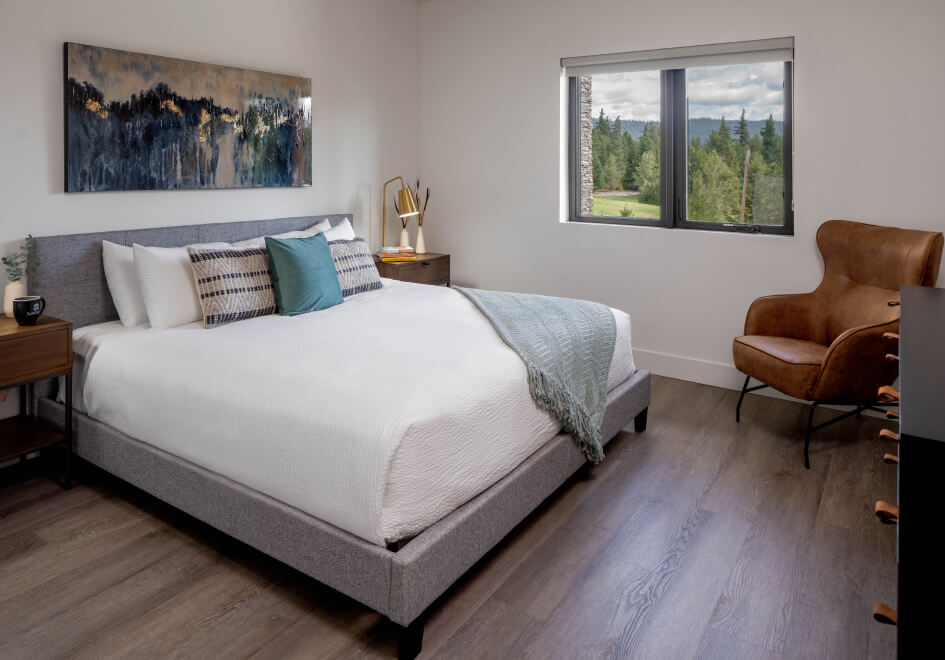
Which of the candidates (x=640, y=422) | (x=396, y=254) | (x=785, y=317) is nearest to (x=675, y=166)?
(x=785, y=317)

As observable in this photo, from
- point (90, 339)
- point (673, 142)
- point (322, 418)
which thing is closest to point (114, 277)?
point (90, 339)

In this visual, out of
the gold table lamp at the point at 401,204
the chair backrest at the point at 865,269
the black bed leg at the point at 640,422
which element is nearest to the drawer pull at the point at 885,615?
the chair backrest at the point at 865,269

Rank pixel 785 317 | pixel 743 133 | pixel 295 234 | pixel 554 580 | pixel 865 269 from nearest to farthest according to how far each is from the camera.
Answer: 1. pixel 554 580
2. pixel 865 269
3. pixel 785 317
4. pixel 295 234
5. pixel 743 133

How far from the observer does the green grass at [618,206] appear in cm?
455

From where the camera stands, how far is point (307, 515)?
6.84 ft

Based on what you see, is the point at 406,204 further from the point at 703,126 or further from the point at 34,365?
the point at 34,365

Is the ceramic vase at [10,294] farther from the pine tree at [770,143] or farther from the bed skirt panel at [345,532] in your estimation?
the pine tree at [770,143]

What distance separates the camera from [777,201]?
4.05 meters

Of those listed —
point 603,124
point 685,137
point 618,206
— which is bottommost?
point 618,206

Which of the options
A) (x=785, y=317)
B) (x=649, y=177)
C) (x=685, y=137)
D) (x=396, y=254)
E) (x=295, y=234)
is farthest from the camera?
(x=396, y=254)

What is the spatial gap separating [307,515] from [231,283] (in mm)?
1463

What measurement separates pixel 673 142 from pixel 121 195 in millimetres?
3197

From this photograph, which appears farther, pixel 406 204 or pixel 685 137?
A: pixel 406 204

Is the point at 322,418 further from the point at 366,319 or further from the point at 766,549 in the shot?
the point at 766,549
